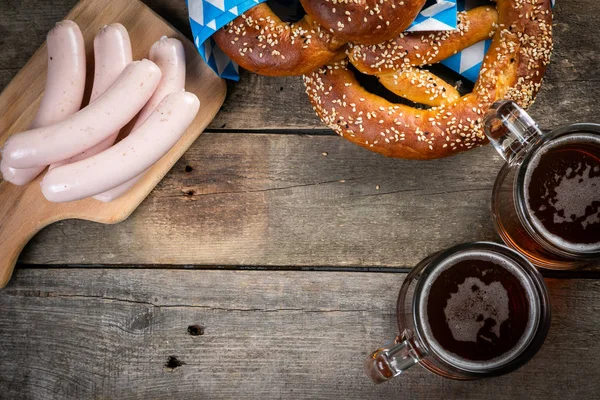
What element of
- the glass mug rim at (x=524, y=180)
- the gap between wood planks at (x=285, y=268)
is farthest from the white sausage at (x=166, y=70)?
the glass mug rim at (x=524, y=180)

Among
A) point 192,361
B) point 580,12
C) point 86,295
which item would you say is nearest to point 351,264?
point 192,361

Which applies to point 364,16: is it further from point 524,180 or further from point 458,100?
point 524,180

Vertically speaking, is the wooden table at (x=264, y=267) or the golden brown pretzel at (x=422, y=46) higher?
the golden brown pretzel at (x=422, y=46)

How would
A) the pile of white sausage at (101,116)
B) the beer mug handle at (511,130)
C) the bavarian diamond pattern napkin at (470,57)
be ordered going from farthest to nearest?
the bavarian diamond pattern napkin at (470,57) < the pile of white sausage at (101,116) < the beer mug handle at (511,130)

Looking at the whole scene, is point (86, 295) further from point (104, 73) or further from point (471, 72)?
point (471, 72)

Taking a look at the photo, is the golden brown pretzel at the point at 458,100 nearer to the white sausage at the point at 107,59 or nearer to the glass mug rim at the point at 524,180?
the glass mug rim at the point at 524,180

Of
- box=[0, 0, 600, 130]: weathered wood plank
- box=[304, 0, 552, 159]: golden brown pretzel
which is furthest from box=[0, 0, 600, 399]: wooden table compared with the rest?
box=[304, 0, 552, 159]: golden brown pretzel

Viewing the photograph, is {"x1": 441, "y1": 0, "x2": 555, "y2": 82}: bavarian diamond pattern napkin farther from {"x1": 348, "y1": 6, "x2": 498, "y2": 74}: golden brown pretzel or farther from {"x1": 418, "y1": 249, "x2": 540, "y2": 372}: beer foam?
{"x1": 418, "y1": 249, "x2": 540, "y2": 372}: beer foam

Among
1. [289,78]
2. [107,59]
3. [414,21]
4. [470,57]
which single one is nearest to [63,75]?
[107,59]
